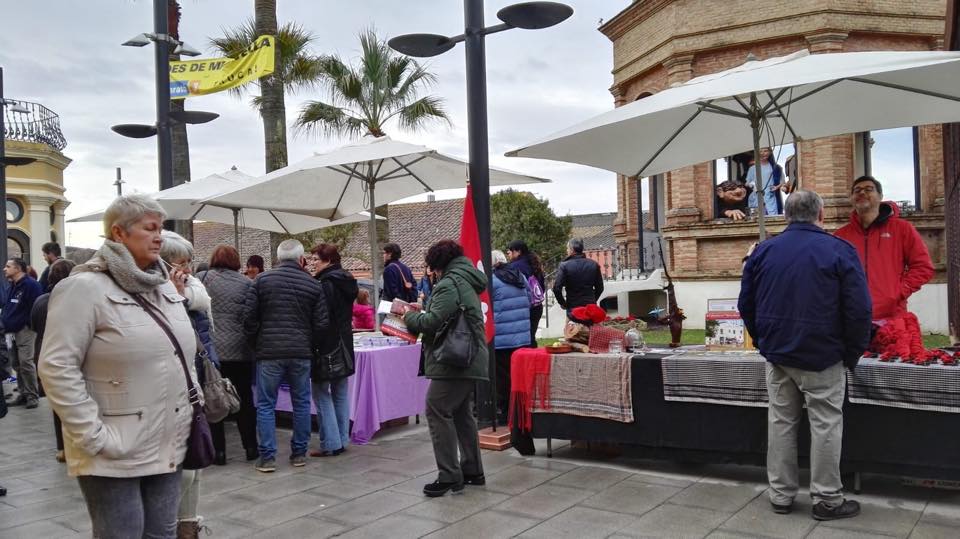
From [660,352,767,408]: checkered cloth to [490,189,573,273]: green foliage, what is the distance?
28.7 metres

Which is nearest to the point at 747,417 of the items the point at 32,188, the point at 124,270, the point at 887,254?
the point at 887,254

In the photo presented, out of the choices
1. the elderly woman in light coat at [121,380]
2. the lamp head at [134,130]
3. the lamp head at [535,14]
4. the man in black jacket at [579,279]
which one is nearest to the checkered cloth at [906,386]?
the lamp head at [535,14]

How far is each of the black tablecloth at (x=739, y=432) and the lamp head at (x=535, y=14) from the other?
9.33 ft

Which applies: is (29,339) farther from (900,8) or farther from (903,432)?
(900,8)

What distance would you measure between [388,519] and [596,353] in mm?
2098

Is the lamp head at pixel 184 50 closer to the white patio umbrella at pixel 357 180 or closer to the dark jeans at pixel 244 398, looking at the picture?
the white patio umbrella at pixel 357 180

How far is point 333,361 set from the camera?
6699 mm

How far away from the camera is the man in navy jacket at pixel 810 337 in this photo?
4426 mm

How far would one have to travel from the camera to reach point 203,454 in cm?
308

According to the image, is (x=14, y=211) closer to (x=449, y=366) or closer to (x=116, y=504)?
(x=449, y=366)

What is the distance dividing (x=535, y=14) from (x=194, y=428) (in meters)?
4.45

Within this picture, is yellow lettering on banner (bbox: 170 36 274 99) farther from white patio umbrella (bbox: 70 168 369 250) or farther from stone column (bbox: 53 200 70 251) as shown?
stone column (bbox: 53 200 70 251)

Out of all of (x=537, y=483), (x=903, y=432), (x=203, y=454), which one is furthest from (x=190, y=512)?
(x=903, y=432)

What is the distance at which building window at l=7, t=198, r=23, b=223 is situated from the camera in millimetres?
22516
